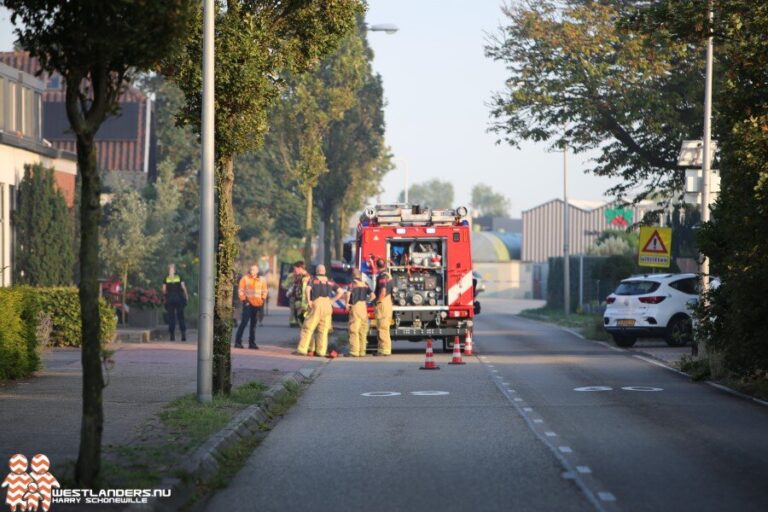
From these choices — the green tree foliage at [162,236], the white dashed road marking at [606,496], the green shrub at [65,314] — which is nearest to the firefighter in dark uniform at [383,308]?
the green shrub at [65,314]

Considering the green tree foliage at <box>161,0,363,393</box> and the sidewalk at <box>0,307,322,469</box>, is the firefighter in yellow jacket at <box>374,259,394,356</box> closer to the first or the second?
the sidewalk at <box>0,307,322,469</box>

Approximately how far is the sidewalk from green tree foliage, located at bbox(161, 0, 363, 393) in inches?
64.7

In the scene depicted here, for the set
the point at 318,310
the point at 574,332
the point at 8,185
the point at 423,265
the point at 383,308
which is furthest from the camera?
the point at 574,332

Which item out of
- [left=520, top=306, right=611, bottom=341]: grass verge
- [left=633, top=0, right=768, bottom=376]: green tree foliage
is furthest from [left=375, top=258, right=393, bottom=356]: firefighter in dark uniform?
[left=633, top=0, right=768, bottom=376]: green tree foliage

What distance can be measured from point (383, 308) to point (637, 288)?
6.09 meters

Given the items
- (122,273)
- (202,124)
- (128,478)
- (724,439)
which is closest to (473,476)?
(128,478)

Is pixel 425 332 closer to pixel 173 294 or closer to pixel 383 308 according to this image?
pixel 383 308

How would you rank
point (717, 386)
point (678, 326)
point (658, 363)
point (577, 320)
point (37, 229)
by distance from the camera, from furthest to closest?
point (577, 320), point (37, 229), point (678, 326), point (658, 363), point (717, 386)

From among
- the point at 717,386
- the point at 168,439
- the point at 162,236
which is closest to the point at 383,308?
the point at 717,386

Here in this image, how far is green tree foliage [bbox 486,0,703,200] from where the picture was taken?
109ft

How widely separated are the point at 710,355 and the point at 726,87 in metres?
4.88

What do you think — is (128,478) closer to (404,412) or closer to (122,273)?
(404,412)

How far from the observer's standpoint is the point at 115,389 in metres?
18.8

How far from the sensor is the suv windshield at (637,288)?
103 feet
